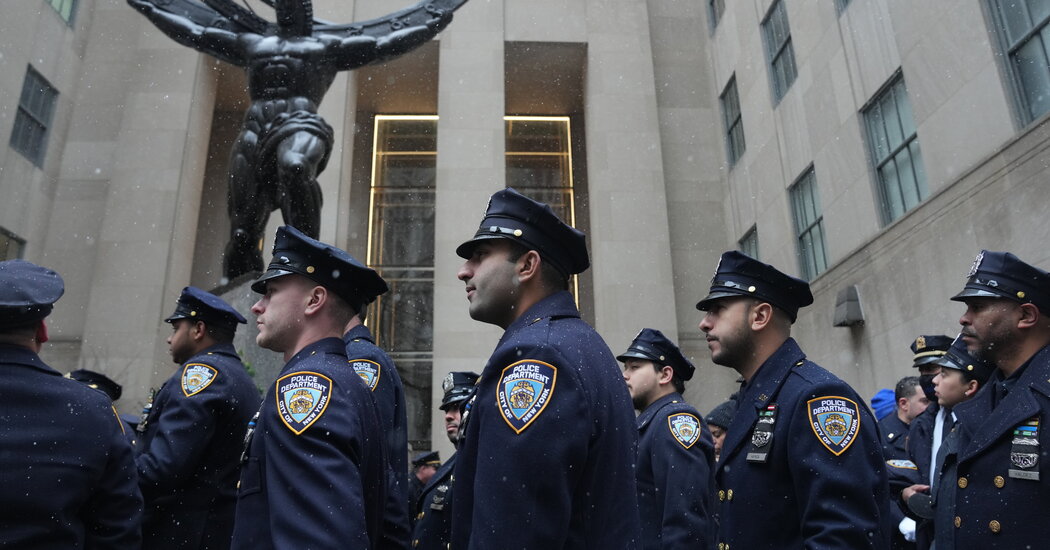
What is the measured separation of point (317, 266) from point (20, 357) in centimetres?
112

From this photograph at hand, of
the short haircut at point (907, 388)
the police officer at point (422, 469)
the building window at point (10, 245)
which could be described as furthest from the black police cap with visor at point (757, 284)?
the building window at point (10, 245)

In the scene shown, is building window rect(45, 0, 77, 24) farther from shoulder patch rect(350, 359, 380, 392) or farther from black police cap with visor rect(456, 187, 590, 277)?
black police cap with visor rect(456, 187, 590, 277)

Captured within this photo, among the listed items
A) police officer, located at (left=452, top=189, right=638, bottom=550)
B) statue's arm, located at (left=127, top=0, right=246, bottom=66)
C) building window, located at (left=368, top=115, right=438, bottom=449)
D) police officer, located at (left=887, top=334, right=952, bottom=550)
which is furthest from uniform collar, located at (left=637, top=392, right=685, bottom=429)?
building window, located at (left=368, top=115, right=438, bottom=449)

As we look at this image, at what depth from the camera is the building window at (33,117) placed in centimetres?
1734

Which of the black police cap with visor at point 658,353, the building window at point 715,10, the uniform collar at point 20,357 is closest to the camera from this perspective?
the uniform collar at point 20,357

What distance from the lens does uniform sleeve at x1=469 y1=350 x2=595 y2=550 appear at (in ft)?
6.29

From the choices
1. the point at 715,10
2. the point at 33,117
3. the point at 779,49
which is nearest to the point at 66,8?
the point at 33,117

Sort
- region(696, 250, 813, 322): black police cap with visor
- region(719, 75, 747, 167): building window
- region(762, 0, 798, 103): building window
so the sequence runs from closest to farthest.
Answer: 1. region(696, 250, 813, 322): black police cap with visor
2. region(762, 0, 798, 103): building window
3. region(719, 75, 747, 167): building window

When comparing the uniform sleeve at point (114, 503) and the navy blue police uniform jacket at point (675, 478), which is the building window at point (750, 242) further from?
the uniform sleeve at point (114, 503)

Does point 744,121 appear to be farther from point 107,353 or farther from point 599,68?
point 107,353

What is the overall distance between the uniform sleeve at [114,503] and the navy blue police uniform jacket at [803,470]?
7.65 feet

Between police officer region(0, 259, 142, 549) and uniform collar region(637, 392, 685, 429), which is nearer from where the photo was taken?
police officer region(0, 259, 142, 549)

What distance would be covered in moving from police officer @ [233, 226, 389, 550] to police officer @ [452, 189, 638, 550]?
39cm

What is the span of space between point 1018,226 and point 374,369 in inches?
321
